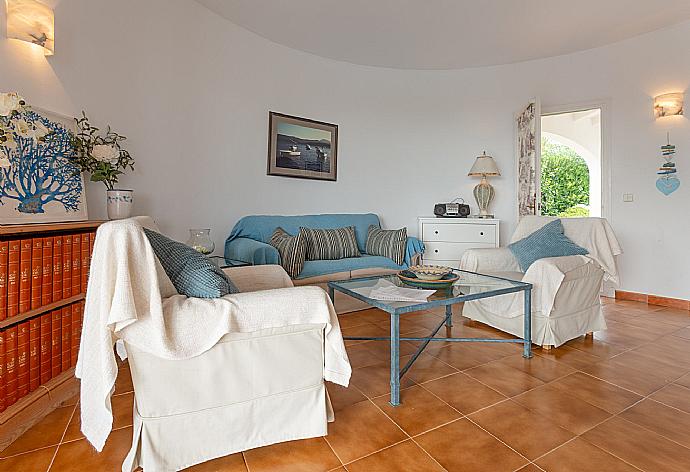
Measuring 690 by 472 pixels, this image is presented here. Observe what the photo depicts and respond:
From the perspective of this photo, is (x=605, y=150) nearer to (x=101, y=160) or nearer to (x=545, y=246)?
(x=545, y=246)

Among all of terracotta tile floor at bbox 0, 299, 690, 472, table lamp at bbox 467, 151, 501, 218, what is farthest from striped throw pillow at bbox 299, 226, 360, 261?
table lamp at bbox 467, 151, 501, 218

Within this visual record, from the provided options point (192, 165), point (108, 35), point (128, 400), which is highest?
point (108, 35)

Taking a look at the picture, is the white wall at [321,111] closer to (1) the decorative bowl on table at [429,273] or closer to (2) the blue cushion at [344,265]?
(2) the blue cushion at [344,265]

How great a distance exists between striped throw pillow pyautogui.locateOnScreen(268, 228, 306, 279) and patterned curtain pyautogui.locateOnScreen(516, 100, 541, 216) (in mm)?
2744

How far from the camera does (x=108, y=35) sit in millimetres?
2678

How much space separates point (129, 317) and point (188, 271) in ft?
1.04

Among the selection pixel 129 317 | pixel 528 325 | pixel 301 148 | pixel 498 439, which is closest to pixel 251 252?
pixel 301 148

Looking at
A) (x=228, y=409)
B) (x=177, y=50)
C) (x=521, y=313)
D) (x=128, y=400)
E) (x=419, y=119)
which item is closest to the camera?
(x=228, y=409)

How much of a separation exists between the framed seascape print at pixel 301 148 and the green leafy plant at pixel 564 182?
5.73m

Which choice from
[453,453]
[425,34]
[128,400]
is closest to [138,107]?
[128,400]

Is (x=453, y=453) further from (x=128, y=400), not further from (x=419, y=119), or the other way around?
(x=419, y=119)

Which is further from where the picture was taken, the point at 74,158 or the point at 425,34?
the point at 425,34

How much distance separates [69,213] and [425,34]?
352 cm

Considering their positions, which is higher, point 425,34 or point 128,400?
point 425,34
